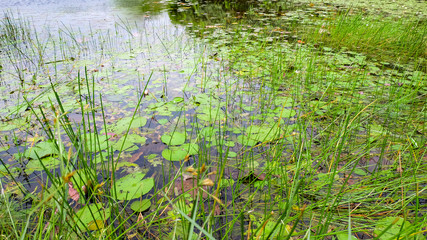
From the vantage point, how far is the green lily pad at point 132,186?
39.6 inches

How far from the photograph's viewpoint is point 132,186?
106cm

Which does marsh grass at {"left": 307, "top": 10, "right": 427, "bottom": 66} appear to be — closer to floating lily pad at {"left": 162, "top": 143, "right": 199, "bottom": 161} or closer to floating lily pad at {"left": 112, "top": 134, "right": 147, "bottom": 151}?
floating lily pad at {"left": 162, "top": 143, "right": 199, "bottom": 161}

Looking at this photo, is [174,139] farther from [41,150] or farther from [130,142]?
[41,150]

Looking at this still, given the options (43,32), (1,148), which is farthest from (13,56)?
(1,148)

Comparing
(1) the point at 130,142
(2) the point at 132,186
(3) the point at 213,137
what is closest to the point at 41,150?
(1) the point at 130,142

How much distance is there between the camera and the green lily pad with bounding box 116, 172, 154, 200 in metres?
1.01

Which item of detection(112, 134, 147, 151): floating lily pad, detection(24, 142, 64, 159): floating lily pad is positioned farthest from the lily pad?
detection(112, 134, 147, 151): floating lily pad

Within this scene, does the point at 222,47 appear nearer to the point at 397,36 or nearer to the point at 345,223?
the point at 397,36

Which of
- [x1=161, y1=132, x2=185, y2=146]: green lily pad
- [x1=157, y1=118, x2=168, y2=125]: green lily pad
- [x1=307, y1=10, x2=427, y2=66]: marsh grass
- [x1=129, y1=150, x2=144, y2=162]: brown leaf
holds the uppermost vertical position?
[x1=307, y1=10, x2=427, y2=66]: marsh grass

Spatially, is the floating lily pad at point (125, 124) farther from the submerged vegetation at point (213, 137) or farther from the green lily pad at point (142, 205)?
the green lily pad at point (142, 205)

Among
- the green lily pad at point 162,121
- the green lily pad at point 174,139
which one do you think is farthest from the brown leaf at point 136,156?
the green lily pad at point 162,121

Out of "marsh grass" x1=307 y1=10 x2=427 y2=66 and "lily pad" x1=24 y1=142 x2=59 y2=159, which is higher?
"marsh grass" x1=307 y1=10 x2=427 y2=66

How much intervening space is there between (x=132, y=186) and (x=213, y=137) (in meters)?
0.58

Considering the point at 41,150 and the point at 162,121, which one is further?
the point at 162,121
